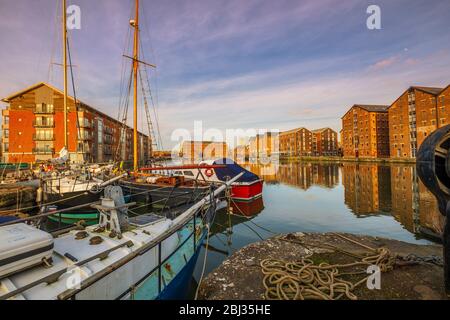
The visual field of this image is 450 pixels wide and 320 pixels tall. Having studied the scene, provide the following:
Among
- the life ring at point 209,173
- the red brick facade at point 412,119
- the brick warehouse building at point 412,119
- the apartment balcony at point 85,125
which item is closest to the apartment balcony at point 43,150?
the apartment balcony at point 85,125

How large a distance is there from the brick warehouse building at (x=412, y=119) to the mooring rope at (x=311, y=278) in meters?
70.7

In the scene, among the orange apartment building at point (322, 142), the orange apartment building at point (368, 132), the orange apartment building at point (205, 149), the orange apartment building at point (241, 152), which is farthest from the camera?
the orange apartment building at point (241, 152)

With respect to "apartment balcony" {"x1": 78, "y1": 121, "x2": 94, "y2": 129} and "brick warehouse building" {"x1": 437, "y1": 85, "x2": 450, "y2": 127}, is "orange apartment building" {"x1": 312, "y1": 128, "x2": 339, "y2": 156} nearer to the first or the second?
"brick warehouse building" {"x1": 437, "y1": 85, "x2": 450, "y2": 127}

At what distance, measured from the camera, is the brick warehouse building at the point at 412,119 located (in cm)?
5478

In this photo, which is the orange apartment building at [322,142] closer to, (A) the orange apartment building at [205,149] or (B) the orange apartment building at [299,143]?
(B) the orange apartment building at [299,143]

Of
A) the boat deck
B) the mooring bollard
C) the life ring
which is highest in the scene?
the mooring bollard

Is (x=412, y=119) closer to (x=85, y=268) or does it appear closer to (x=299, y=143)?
(x=299, y=143)

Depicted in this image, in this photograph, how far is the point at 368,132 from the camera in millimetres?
71875

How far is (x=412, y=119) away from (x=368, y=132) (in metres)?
12.4

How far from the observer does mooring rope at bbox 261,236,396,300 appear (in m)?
3.52

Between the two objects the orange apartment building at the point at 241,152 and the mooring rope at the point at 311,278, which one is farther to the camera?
the orange apartment building at the point at 241,152

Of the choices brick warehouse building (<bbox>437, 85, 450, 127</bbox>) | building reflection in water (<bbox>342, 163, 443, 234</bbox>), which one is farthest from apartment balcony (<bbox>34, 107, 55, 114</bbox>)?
brick warehouse building (<bbox>437, 85, 450, 127</bbox>)

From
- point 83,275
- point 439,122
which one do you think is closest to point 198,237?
point 83,275

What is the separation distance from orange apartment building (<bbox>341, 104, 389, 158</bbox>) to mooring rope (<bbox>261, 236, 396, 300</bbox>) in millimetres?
80911
